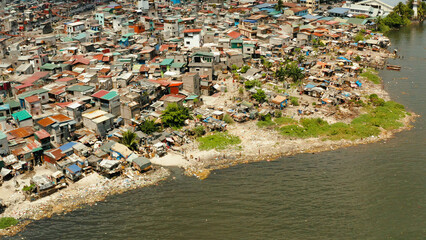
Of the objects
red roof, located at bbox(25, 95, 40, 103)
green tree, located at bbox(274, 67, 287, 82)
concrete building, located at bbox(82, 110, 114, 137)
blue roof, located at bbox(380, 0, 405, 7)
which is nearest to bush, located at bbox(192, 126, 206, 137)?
concrete building, located at bbox(82, 110, 114, 137)

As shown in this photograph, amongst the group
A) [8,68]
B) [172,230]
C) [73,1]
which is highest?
[73,1]

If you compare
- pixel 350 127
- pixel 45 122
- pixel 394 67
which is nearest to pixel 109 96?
pixel 45 122

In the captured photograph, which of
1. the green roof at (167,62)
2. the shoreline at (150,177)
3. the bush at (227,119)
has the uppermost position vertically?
the green roof at (167,62)

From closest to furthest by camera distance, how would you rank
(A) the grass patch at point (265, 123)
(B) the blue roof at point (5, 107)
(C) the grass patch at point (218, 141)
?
(C) the grass patch at point (218, 141) < (B) the blue roof at point (5, 107) < (A) the grass patch at point (265, 123)

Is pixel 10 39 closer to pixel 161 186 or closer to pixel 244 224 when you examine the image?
pixel 161 186

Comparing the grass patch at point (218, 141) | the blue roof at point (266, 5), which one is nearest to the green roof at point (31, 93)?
the grass patch at point (218, 141)

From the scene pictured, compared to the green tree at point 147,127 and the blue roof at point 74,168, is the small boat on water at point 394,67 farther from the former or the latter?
the blue roof at point 74,168

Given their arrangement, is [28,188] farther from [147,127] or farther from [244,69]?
[244,69]

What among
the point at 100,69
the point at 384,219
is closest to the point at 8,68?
the point at 100,69
